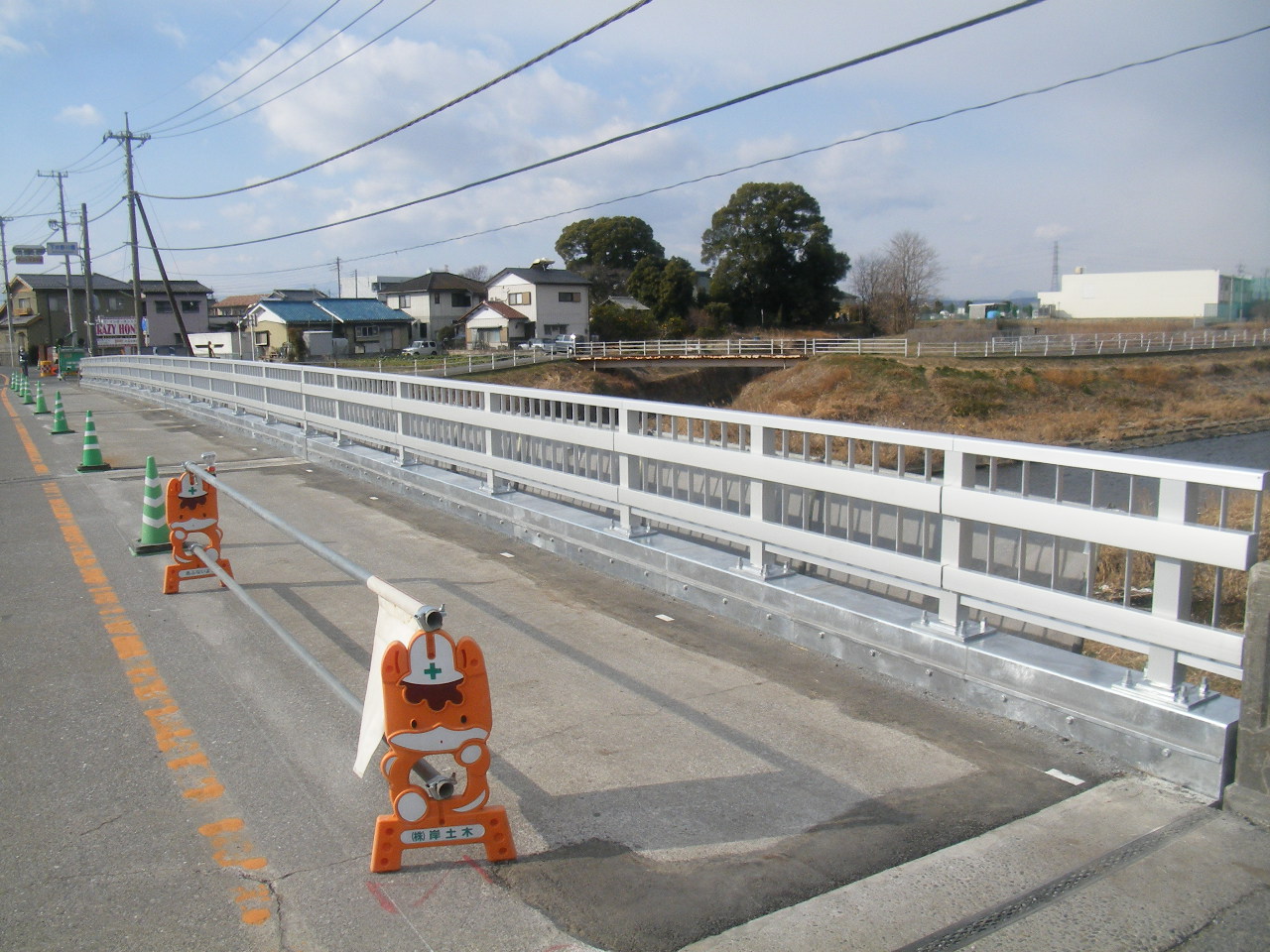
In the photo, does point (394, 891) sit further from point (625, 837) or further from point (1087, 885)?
point (1087, 885)

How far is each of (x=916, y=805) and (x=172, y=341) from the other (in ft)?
298

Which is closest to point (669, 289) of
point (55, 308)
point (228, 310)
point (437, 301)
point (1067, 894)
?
point (437, 301)

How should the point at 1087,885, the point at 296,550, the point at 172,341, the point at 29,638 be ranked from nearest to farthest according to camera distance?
the point at 1087,885 < the point at 29,638 < the point at 296,550 < the point at 172,341

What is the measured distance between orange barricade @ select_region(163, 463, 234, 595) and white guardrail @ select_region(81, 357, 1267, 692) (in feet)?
9.13

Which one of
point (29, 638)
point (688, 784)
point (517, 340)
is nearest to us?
point (688, 784)

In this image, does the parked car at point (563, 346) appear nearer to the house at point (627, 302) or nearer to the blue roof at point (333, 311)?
the house at point (627, 302)

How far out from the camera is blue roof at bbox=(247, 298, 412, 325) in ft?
227

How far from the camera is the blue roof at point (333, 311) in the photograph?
2729 inches

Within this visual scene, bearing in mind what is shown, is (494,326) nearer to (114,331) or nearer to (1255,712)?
(114,331)

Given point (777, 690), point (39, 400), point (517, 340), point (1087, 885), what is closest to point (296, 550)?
point (777, 690)

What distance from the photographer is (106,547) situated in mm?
9430

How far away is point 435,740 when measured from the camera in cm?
364

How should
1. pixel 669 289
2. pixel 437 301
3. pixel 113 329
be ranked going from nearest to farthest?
pixel 113 329 → pixel 669 289 → pixel 437 301

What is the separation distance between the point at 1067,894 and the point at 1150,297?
77.4 m
